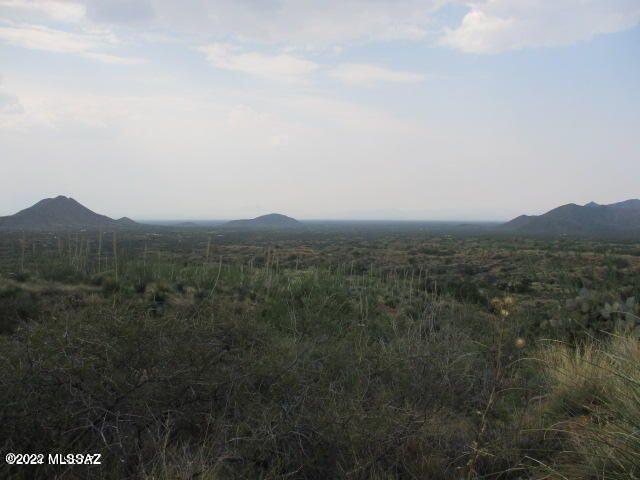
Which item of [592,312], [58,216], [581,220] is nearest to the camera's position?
[592,312]

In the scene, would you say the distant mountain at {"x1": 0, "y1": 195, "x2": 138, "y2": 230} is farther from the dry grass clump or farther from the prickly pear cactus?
the dry grass clump

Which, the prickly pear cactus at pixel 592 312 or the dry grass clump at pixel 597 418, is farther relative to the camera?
the prickly pear cactus at pixel 592 312

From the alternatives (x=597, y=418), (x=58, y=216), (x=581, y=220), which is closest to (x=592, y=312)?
(x=597, y=418)

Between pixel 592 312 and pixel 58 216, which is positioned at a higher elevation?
pixel 58 216

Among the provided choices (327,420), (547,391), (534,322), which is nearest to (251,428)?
(327,420)

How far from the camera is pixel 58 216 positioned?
9538cm

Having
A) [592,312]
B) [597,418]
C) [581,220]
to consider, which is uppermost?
[581,220]

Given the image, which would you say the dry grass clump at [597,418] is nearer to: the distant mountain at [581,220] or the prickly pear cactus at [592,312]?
the prickly pear cactus at [592,312]

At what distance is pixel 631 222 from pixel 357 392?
163m

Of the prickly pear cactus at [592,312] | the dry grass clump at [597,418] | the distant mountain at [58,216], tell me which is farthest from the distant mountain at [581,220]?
the dry grass clump at [597,418]

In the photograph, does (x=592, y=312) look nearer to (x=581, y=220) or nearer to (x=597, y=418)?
(x=597, y=418)

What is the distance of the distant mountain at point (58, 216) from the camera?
87875mm

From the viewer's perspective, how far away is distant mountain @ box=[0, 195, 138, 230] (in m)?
87.9

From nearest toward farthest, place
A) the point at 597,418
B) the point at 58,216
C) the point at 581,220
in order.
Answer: the point at 597,418, the point at 58,216, the point at 581,220
